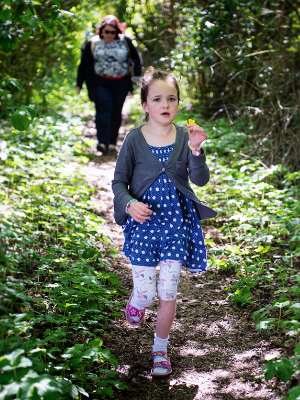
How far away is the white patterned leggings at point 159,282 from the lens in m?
2.67

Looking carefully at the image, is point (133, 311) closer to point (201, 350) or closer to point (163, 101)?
point (201, 350)

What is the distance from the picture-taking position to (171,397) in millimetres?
2516

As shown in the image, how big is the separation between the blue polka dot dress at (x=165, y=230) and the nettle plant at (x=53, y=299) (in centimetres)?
47

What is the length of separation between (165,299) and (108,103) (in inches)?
196

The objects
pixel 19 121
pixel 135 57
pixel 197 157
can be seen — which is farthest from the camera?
pixel 135 57

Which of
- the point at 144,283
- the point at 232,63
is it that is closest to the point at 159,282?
the point at 144,283

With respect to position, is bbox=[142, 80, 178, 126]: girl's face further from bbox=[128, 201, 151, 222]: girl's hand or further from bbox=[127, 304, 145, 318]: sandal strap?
bbox=[127, 304, 145, 318]: sandal strap

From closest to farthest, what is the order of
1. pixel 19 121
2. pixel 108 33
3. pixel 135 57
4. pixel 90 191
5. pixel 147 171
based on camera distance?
1. pixel 19 121
2. pixel 147 171
3. pixel 90 191
4. pixel 108 33
5. pixel 135 57

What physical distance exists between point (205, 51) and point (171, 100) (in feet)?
16.2

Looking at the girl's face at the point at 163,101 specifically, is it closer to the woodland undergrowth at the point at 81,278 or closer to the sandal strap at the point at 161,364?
the woodland undergrowth at the point at 81,278

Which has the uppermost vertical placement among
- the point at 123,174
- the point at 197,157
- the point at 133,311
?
the point at 197,157

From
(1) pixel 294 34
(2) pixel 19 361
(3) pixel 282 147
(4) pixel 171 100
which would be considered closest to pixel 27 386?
(2) pixel 19 361

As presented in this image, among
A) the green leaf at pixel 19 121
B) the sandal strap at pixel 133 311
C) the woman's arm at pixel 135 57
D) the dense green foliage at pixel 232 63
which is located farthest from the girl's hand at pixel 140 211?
the woman's arm at pixel 135 57

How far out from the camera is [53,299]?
2.97m
